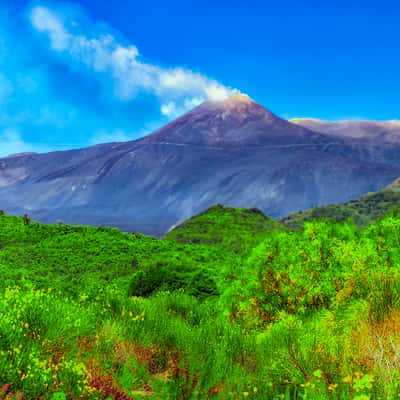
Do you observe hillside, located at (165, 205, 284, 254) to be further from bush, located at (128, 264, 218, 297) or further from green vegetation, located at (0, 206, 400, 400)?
green vegetation, located at (0, 206, 400, 400)

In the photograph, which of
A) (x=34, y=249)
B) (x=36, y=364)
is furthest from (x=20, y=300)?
(x=34, y=249)

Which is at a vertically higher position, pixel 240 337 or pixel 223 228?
pixel 223 228

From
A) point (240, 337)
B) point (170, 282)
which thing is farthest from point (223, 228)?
point (240, 337)

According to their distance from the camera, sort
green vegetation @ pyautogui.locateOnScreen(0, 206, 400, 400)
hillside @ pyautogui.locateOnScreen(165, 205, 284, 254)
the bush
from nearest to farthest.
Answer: green vegetation @ pyautogui.locateOnScreen(0, 206, 400, 400), the bush, hillside @ pyautogui.locateOnScreen(165, 205, 284, 254)

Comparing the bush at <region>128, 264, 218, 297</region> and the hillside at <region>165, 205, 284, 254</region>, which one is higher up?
the hillside at <region>165, 205, 284, 254</region>

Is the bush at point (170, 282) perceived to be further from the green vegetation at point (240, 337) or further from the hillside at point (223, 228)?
the hillside at point (223, 228)

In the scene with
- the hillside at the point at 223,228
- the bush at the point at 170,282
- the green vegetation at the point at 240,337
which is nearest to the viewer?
the green vegetation at the point at 240,337

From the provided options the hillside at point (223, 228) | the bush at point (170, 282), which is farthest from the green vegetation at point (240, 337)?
the hillside at point (223, 228)

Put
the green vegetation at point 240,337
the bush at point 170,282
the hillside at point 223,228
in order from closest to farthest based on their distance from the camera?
the green vegetation at point 240,337 → the bush at point 170,282 → the hillside at point 223,228

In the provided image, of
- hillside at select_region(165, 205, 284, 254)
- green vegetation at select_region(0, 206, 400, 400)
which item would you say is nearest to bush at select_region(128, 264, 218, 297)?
green vegetation at select_region(0, 206, 400, 400)

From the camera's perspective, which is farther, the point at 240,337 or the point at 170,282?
the point at 170,282

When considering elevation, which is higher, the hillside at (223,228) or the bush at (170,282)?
the hillside at (223,228)

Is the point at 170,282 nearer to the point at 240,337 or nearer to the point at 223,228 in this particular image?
the point at 240,337

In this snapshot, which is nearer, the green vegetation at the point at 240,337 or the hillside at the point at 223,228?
the green vegetation at the point at 240,337
